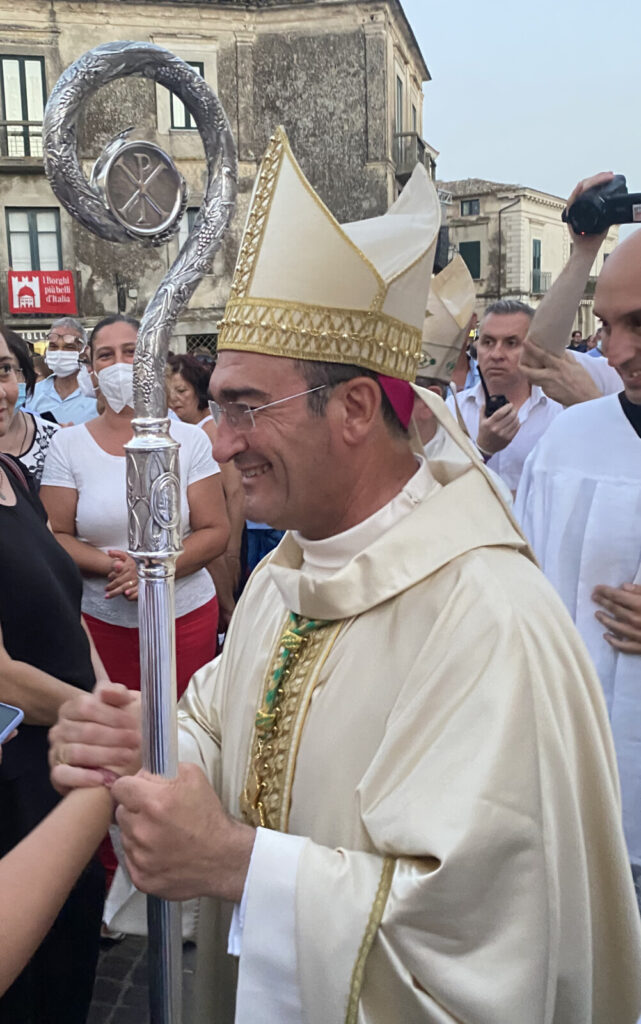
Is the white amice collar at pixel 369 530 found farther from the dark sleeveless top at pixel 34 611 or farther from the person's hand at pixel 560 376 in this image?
the person's hand at pixel 560 376

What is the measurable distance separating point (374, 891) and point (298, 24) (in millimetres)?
26784

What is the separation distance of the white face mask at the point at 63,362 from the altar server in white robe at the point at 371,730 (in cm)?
542

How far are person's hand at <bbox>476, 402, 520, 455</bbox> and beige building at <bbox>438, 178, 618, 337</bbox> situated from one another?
45846mm

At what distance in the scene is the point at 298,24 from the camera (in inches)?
960

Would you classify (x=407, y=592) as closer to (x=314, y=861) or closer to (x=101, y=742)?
(x=314, y=861)

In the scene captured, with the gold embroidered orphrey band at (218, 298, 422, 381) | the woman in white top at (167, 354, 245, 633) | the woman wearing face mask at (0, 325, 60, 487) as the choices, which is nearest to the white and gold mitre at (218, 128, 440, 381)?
the gold embroidered orphrey band at (218, 298, 422, 381)

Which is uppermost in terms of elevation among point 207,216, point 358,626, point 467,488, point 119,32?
point 119,32

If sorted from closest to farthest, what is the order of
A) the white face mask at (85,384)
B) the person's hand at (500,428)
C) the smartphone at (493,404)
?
the person's hand at (500,428) < the smartphone at (493,404) < the white face mask at (85,384)

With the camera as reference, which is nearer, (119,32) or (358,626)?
(358,626)

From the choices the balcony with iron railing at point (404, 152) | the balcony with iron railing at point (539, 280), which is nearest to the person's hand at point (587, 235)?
the balcony with iron railing at point (404, 152)

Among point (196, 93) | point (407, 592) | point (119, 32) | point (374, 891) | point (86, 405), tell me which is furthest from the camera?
point (119, 32)

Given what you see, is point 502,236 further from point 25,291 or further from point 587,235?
point 587,235

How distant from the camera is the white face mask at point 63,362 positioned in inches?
277

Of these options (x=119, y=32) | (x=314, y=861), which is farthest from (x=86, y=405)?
(x=119, y=32)
